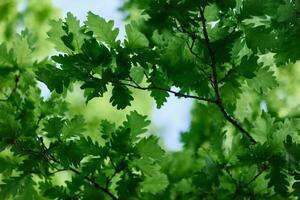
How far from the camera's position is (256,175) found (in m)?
1.61

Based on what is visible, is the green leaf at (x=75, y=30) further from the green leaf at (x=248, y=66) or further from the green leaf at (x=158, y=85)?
the green leaf at (x=248, y=66)

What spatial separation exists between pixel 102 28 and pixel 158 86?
28 cm

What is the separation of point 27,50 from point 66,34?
59 centimetres

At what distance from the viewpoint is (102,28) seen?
4.64 ft

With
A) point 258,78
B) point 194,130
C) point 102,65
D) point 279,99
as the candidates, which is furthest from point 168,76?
point 194,130

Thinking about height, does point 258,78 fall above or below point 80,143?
above

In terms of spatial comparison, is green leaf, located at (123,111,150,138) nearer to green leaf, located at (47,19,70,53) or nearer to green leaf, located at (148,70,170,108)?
green leaf, located at (148,70,170,108)

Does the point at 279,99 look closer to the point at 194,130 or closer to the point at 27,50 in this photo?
the point at 194,130

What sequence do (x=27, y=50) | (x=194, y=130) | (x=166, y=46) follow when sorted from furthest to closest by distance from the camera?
(x=194, y=130)
(x=27, y=50)
(x=166, y=46)

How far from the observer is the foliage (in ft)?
4.42

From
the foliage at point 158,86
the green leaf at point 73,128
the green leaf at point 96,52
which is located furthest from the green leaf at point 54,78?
the green leaf at point 73,128

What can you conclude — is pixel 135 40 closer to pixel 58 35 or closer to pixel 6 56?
pixel 58 35

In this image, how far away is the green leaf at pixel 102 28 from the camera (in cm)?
141

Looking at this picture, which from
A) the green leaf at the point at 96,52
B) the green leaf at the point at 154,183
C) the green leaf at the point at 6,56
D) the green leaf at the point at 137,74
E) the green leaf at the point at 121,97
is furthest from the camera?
the green leaf at the point at 6,56
